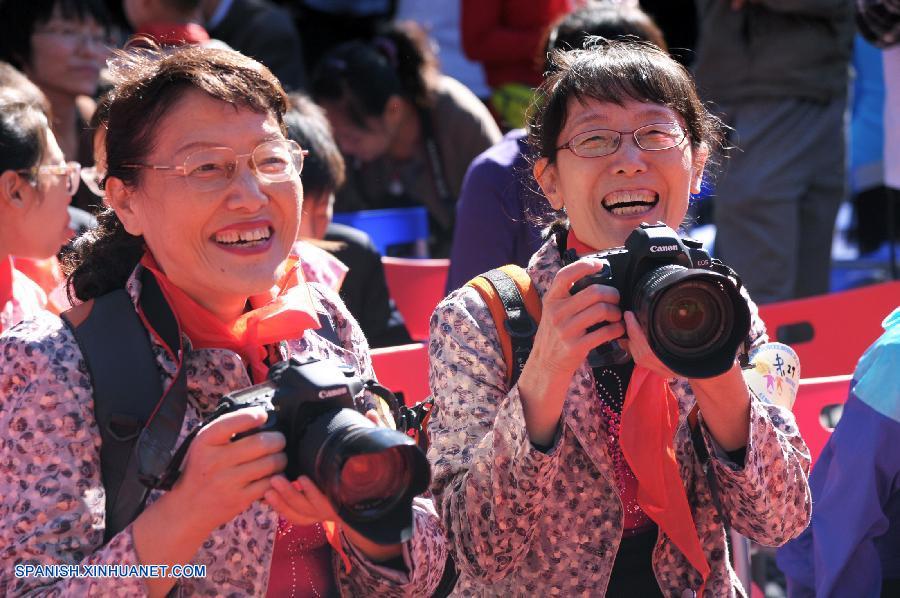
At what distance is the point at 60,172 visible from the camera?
11.3 ft

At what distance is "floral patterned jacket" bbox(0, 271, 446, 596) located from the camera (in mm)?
1795

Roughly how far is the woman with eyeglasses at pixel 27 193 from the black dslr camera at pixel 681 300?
1913 mm

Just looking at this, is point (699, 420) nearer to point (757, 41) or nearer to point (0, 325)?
point (0, 325)

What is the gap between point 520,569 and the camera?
221 centimetres

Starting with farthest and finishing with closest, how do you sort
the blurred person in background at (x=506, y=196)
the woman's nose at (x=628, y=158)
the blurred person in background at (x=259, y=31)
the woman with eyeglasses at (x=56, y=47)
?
the blurred person in background at (x=259, y=31), the woman with eyeglasses at (x=56, y=47), the blurred person in background at (x=506, y=196), the woman's nose at (x=628, y=158)

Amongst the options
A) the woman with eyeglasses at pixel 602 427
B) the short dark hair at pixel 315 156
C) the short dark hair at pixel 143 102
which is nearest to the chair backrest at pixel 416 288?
the short dark hair at pixel 315 156

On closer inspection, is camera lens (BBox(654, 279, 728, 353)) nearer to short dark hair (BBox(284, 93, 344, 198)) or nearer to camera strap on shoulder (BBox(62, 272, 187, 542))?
camera strap on shoulder (BBox(62, 272, 187, 542))

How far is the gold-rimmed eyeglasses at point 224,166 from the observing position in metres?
2.05

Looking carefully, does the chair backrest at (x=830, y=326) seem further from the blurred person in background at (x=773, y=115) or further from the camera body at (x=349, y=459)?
the camera body at (x=349, y=459)

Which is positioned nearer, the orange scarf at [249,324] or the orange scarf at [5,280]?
the orange scarf at [249,324]

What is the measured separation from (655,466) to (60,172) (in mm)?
2042

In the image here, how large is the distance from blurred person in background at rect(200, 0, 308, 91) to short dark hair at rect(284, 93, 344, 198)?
1816 millimetres

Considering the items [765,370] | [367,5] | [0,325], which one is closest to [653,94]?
[765,370]

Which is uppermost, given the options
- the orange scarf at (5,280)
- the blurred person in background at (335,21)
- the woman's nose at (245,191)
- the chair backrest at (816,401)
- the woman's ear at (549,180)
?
the woman's nose at (245,191)
